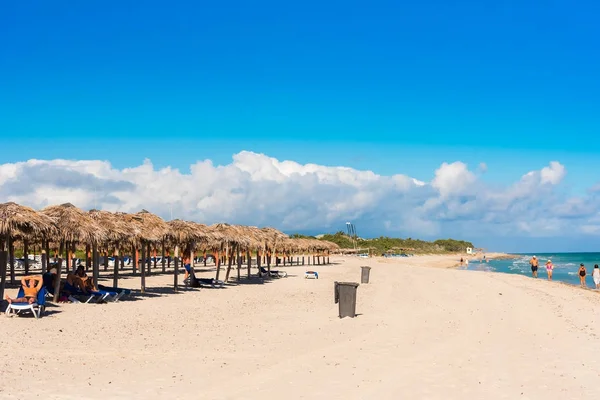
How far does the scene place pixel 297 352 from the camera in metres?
8.89

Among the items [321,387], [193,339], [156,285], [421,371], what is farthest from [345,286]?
[156,285]

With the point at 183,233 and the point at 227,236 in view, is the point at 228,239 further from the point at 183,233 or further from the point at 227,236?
the point at 183,233

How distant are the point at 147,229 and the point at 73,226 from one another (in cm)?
363

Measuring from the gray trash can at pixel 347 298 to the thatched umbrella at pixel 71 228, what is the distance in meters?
6.71

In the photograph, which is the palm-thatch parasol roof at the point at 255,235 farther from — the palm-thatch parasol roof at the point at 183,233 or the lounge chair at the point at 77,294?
the lounge chair at the point at 77,294

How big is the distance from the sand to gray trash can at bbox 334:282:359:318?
1.44 ft

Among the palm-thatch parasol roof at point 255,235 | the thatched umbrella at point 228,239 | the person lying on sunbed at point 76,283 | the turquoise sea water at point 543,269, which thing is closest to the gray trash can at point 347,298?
the person lying on sunbed at point 76,283

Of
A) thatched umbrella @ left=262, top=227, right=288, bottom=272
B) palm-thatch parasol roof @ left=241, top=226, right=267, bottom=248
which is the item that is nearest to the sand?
palm-thatch parasol roof @ left=241, top=226, right=267, bottom=248

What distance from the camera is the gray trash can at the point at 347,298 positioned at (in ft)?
41.3

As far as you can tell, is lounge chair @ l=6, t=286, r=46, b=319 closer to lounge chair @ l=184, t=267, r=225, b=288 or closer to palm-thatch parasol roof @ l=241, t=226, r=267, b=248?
lounge chair @ l=184, t=267, r=225, b=288

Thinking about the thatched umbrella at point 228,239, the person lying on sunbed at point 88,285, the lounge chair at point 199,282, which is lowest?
the lounge chair at point 199,282

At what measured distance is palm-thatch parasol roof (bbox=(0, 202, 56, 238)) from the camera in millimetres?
12599

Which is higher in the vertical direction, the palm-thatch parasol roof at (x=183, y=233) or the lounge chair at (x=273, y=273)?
the palm-thatch parasol roof at (x=183, y=233)

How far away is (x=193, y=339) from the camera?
10.0m
